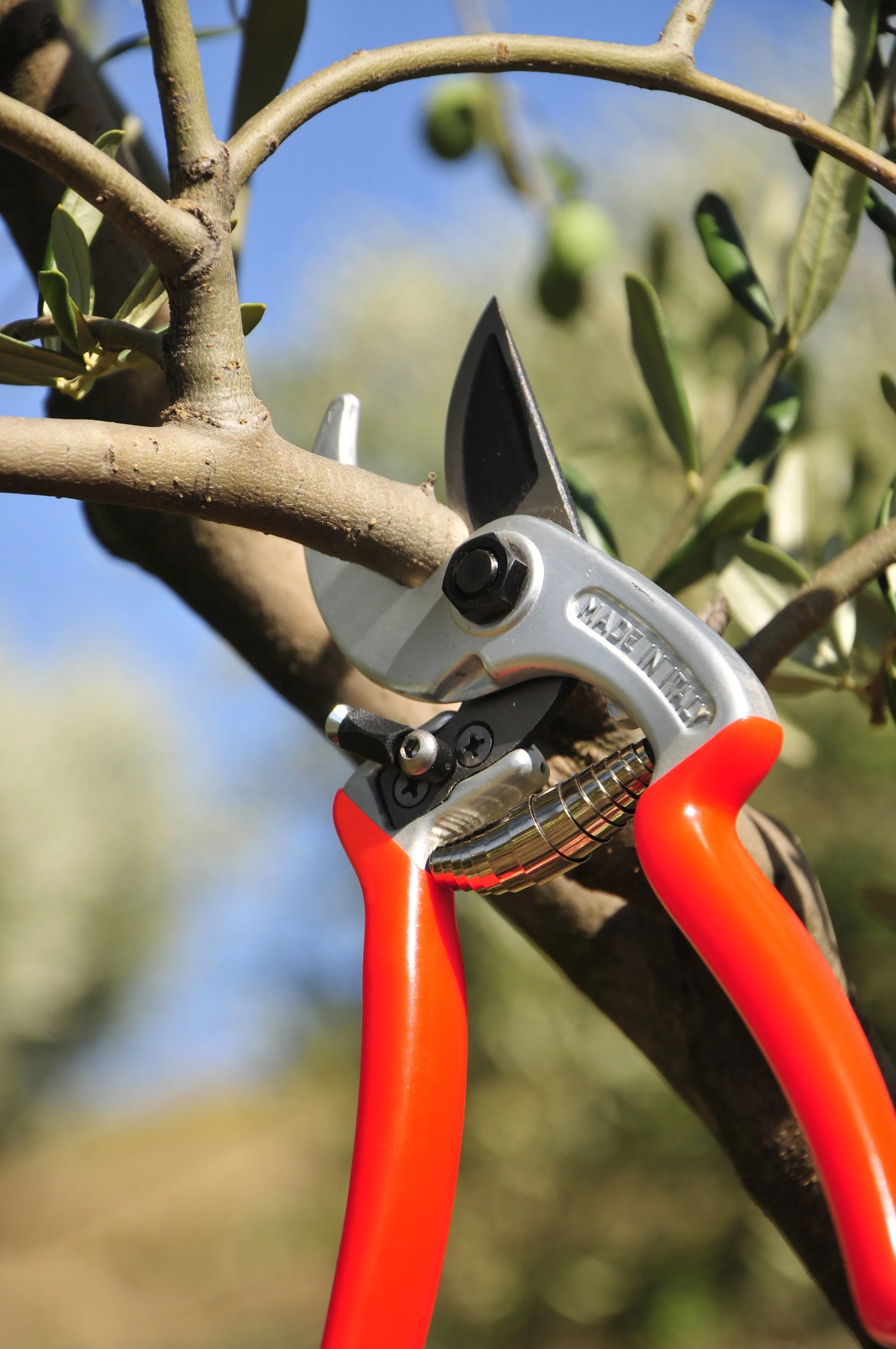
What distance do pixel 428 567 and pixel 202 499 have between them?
0.39 ft

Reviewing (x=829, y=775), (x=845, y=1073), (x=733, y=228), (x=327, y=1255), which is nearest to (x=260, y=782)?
(x=327, y=1255)

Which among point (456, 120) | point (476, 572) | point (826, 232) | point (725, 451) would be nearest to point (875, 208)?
point (826, 232)

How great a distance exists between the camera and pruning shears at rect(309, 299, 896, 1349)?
310mm

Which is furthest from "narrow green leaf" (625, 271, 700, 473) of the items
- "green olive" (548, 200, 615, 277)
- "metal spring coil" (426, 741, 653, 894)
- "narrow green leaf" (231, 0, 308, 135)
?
"green olive" (548, 200, 615, 277)

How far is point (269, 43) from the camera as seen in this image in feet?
1.80

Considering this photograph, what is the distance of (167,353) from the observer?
357 mm

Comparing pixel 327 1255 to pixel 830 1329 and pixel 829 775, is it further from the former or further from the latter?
pixel 829 775

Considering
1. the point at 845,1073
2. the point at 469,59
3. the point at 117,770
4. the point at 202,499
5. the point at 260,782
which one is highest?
the point at 469,59

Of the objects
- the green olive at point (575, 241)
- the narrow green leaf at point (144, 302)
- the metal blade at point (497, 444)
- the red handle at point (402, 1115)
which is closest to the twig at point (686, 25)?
the metal blade at point (497, 444)

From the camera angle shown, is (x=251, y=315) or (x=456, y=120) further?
(x=456, y=120)

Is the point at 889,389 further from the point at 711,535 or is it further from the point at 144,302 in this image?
the point at 144,302

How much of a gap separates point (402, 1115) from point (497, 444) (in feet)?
0.90

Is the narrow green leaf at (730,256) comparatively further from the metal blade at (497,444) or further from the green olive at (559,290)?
the green olive at (559,290)

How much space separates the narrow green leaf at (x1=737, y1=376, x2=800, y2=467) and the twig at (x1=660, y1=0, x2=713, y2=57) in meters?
0.28
